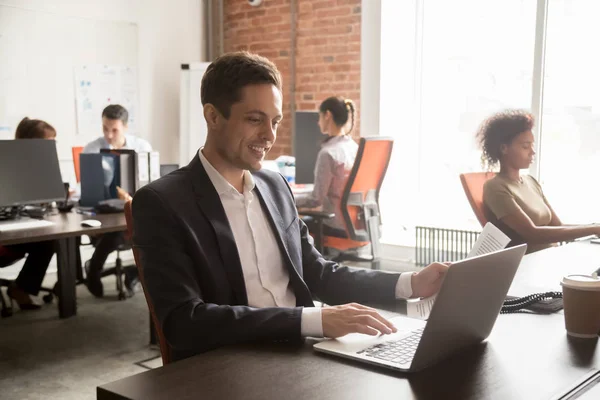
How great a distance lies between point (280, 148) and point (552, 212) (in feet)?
11.0

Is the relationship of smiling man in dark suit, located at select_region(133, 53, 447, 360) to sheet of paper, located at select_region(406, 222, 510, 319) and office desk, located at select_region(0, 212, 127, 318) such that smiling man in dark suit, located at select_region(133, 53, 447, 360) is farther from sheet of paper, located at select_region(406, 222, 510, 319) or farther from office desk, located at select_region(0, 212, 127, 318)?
office desk, located at select_region(0, 212, 127, 318)

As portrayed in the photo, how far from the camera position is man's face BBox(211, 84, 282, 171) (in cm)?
162

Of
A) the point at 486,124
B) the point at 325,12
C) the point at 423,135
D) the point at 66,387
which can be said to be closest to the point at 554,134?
the point at 423,135

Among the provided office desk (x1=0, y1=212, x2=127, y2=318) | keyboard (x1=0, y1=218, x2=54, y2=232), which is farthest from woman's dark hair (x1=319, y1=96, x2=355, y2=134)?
keyboard (x1=0, y1=218, x2=54, y2=232)

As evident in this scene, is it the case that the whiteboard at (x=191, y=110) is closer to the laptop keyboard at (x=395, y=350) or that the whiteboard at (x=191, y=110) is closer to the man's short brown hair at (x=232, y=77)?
the man's short brown hair at (x=232, y=77)

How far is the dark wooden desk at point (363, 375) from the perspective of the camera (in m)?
1.06

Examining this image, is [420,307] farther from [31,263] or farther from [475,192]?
[31,263]

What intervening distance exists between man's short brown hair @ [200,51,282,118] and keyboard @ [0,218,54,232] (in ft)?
7.13

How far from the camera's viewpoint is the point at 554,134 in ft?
15.7

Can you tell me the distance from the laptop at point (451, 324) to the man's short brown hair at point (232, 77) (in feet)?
2.23

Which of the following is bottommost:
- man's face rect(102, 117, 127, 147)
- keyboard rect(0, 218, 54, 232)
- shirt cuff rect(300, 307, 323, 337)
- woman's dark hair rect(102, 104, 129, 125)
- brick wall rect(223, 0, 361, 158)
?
keyboard rect(0, 218, 54, 232)

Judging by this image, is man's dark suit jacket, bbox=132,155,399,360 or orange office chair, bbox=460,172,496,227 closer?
man's dark suit jacket, bbox=132,155,399,360

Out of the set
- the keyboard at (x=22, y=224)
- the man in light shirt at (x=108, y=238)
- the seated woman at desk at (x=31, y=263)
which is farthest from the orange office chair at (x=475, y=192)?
the seated woman at desk at (x=31, y=263)

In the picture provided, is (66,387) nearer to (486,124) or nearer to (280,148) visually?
(486,124)
